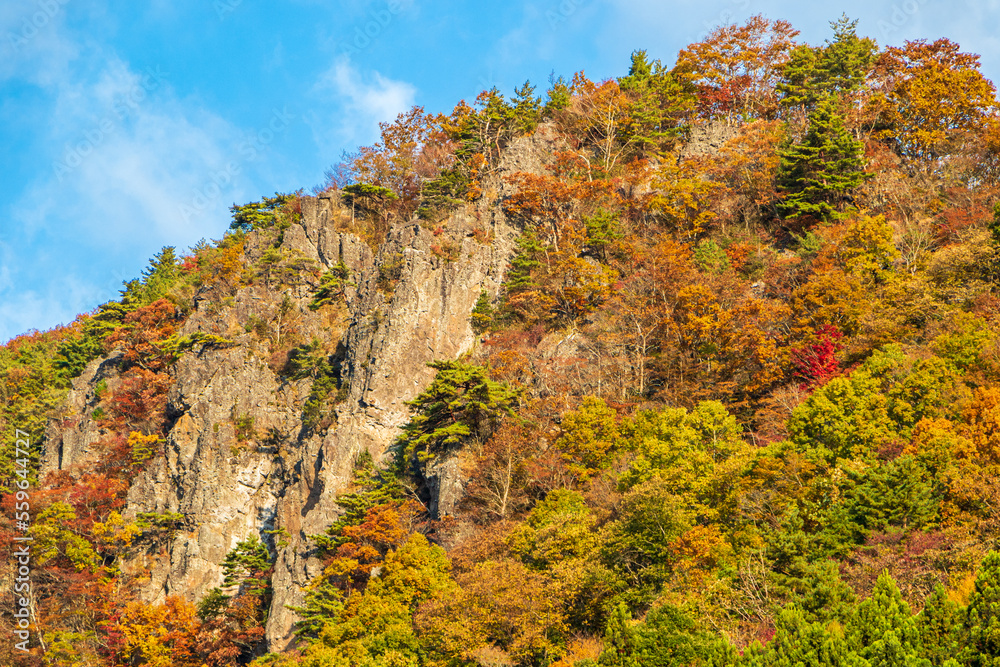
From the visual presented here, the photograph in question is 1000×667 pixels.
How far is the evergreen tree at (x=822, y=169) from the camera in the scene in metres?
44.2

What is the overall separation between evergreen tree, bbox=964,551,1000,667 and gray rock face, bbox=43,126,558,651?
2272 cm

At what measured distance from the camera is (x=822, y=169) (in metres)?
45.5

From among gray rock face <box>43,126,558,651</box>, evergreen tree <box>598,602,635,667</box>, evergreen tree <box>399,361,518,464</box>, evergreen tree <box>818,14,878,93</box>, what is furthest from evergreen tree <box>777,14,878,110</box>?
evergreen tree <box>598,602,635,667</box>

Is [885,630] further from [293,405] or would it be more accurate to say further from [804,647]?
[293,405]

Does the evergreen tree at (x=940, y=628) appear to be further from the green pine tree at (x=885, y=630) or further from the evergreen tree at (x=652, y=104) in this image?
the evergreen tree at (x=652, y=104)

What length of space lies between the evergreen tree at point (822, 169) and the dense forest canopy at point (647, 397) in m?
0.22

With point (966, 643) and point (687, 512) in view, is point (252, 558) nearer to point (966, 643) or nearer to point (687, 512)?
point (687, 512)

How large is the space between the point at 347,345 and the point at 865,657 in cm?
3388

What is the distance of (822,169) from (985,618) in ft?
113

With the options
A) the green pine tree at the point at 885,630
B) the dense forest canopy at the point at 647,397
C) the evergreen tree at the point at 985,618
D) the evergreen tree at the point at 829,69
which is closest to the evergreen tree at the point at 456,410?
the dense forest canopy at the point at 647,397

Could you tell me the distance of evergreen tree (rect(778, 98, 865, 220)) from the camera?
4419 centimetres

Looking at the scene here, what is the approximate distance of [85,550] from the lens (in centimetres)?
4203

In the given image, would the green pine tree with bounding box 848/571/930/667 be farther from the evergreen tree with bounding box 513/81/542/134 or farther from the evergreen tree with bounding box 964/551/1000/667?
the evergreen tree with bounding box 513/81/542/134

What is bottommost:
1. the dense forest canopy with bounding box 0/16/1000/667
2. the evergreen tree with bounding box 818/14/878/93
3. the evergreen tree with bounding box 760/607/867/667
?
the evergreen tree with bounding box 760/607/867/667
